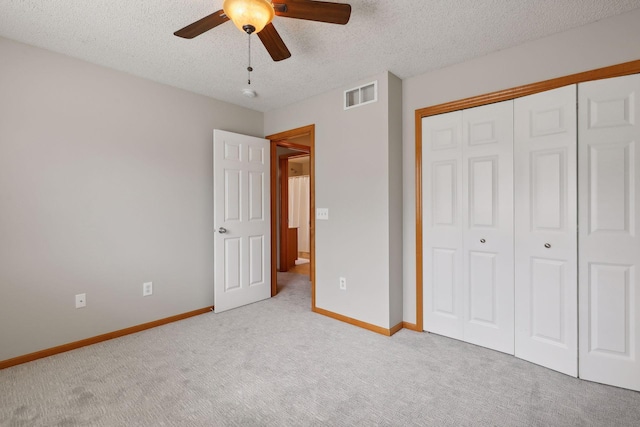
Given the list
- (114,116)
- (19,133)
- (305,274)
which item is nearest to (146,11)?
(114,116)

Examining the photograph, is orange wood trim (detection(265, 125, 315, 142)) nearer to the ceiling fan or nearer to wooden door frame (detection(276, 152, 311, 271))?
wooden door frame (detection(276, 152, 311, 271))

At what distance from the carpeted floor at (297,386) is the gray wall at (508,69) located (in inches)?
31.9

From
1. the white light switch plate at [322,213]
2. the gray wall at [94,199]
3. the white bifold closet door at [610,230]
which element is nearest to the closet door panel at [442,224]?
the white bifold closet door at [610,230]

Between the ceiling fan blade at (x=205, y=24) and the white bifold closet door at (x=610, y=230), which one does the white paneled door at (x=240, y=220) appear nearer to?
the ceiling fan blade at (x=205, y=24)

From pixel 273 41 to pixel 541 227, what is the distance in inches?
91.1

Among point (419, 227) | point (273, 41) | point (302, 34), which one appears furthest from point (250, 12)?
point (419, 227)

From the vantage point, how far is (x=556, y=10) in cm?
188

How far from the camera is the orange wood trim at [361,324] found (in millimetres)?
2732

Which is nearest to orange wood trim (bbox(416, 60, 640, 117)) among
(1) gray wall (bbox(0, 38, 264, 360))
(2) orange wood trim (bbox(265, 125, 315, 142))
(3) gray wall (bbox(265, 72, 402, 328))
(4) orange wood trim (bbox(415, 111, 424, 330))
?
(4) orange wood trim (bbox(415, 111, 424, 330))

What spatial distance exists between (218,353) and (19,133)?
2311 millimetres

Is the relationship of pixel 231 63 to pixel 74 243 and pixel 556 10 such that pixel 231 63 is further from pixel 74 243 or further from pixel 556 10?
pixel 556 10

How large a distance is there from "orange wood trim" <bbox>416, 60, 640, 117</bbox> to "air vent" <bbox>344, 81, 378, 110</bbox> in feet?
1.52

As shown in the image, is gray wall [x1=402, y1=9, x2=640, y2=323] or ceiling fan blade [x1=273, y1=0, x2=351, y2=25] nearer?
ceiling fan blade [x1=273, y1=0, x2=351, y2=25]

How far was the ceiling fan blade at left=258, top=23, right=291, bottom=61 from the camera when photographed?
164 centimetres
